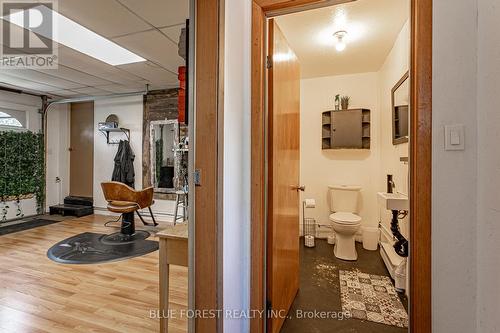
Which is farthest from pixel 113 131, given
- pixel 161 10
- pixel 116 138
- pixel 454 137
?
pixel 454 137

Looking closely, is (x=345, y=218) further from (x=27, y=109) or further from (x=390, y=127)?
(x=27, y=109)

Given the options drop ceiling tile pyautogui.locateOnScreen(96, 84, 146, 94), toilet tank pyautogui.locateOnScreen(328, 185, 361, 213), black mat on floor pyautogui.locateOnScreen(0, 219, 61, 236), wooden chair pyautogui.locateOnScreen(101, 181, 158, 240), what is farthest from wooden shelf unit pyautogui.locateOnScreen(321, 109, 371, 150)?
black mat on floor pyautogui.locateOnScreen(0, 219, 61, 236)

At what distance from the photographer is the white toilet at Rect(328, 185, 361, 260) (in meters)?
2.94

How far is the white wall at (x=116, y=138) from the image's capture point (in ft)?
15.9

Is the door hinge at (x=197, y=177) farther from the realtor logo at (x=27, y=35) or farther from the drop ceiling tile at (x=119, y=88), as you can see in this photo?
the drop ceiling tile at (x=119, y=88)

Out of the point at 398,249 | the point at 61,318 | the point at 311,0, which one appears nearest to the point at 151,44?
the point at 311,0

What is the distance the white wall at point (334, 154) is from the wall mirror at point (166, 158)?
2.22 metres

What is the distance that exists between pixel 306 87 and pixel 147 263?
330 centimetres

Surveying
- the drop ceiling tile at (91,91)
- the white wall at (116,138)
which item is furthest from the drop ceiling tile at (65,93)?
the white wall at (116,138)

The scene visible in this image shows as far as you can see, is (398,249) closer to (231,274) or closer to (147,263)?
(231,274)

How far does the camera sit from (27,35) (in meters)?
2.61

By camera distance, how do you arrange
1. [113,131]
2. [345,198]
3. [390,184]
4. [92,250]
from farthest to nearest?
[113,131], [345,198], [92,250], [390,184]

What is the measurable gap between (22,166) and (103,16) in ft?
13.6

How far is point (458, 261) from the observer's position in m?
1.10
